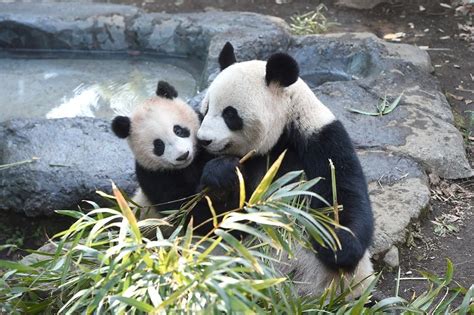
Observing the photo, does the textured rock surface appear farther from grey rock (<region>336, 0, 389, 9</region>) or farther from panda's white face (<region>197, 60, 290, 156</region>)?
grey rock (<region>336, 0, 389, 9</region>)

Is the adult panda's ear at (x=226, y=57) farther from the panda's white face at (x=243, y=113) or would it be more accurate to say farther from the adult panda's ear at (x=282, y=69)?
the adult panda's ear at (x=282, y=69)

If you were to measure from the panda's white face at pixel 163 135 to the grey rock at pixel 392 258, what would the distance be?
1.35m

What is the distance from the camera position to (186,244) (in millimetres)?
2715

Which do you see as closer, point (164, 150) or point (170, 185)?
point (164, 150)

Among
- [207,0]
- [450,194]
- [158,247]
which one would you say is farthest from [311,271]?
[207,0]

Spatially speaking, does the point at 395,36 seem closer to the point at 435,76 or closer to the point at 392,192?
the point at 435,76

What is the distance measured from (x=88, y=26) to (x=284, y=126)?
4.75 meters

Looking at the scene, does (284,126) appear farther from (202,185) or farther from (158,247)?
(158,247)

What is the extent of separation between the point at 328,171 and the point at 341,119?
6.57 feet

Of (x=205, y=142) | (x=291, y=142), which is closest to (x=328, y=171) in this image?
(x=291, y=142)

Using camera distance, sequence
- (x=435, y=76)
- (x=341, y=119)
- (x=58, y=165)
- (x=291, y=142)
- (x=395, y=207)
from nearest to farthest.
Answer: (x=291, y=142), (x=395, y=207), (x=58, y=165), (x=341, y=119), (x=435, y=76)

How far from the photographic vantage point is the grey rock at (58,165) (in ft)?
16.2

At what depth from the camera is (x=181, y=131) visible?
3598 millimetres

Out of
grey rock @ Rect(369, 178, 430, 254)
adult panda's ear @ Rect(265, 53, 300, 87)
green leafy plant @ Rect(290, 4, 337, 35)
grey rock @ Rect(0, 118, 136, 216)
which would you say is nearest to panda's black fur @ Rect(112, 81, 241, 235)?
adult panda's ear @ Rect(265, 53, 300, 87)
